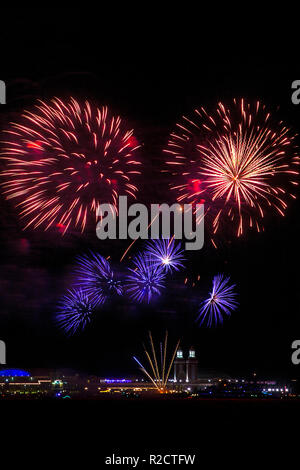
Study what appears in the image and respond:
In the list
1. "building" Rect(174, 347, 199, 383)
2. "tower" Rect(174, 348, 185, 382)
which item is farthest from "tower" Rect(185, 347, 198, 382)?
"tower" Rect(174, 348, 185, 382)

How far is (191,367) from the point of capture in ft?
486

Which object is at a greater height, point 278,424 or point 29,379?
point 278,424

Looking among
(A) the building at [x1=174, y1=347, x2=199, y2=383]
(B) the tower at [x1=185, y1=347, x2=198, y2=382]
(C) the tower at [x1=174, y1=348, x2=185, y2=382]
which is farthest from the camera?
(C) the tower at [x1=174, y1=348, x2=185, y2=382]

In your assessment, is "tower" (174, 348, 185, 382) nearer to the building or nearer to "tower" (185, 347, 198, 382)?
the building

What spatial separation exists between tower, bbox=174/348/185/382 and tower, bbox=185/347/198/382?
2094mm

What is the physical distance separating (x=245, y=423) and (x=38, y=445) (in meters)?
10.2

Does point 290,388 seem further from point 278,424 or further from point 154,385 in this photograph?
point 278,424

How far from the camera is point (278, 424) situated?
26.4 m

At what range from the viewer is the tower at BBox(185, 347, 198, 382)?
472ft

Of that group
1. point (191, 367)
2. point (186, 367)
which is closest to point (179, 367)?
point (186, 367)

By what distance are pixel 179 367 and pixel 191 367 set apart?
645 cm

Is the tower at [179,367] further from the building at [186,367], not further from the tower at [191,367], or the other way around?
the tower at [191,367]

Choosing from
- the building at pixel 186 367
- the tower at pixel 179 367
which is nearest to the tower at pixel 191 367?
the building at pixel 186 367
